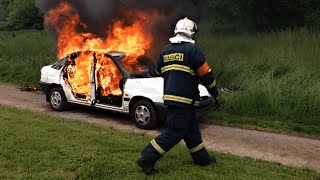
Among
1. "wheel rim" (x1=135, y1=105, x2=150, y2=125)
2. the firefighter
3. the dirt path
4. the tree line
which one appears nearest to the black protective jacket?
the firefighter

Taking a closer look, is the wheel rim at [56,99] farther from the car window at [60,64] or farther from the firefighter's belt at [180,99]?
the firefighter's belt at [180,99]

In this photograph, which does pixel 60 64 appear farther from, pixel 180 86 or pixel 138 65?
pixel 180 86

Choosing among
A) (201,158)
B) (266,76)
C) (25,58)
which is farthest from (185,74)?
(25,58)

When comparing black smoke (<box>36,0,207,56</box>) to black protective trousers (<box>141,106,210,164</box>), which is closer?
black protective trousers (<box>141,106,210,164</box>)

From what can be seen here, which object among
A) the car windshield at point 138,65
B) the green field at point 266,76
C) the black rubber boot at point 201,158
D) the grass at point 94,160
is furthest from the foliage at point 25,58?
the black rubber boot at point 201,158

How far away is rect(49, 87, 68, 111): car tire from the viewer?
354 inches

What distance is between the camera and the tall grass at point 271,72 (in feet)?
27.6

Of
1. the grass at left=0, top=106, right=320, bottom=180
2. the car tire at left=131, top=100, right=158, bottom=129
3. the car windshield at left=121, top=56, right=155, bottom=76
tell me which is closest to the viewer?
the grass at left=0, top=106, right=320, bottom=180

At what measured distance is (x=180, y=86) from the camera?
16.0 ft

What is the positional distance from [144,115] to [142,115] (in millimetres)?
48

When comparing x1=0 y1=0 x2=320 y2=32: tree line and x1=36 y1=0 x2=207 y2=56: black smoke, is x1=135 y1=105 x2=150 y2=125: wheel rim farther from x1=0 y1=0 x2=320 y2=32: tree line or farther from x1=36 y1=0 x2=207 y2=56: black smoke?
x1=0 y1=0 x2=320 y2=32: tree line

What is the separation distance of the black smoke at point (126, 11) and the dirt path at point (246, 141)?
7.02ft

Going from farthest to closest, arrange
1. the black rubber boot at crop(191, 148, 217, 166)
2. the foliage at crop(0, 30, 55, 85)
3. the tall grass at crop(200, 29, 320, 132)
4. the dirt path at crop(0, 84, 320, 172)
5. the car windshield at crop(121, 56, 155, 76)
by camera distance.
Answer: the foliage at crop(0, 30, 55, 85) < the tall grass at crop(200, 29, 320, 132) < the car windshield at crop(121, 56, 155, 76) < the dirt path at crop(0, 84, 320, 172) < the black rubber boot at crop(191, 148, 217, 166)

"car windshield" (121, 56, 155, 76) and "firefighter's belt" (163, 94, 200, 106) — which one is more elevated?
"car windshield" (121, 56, 155, 76)
